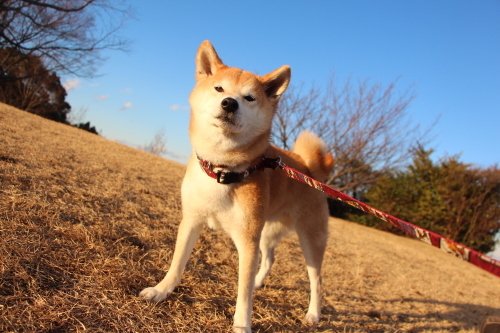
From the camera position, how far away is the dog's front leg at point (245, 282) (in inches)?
79.0

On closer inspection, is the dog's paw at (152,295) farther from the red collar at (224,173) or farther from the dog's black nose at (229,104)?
the dog's black nose at (229,104)

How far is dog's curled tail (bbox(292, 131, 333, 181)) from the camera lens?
308 centimetres

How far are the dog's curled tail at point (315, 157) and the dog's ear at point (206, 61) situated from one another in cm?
117

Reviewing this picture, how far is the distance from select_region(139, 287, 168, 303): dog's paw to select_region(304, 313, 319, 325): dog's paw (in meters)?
1.16

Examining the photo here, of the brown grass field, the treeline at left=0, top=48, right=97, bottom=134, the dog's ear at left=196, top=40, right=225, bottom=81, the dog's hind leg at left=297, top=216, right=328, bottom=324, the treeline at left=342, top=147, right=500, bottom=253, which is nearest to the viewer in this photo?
the brown grass field

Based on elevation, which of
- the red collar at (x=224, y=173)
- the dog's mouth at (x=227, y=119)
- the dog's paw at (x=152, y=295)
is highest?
the dog's mouth at (x=227, y=119)

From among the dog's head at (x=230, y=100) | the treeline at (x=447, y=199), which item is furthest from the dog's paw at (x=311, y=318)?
the treeline at (x=447, y=199)

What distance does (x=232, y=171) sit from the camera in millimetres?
2117

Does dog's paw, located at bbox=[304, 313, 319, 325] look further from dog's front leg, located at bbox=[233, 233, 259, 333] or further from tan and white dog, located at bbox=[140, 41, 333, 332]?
dog's front leg, located at bbox=[233, 233, 259, 333]

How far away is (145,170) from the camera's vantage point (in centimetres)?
574

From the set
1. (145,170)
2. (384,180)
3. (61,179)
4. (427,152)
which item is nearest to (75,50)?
(145,170)

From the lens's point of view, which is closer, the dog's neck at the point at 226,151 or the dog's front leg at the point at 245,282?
the dog's front leg at the point at 245,282

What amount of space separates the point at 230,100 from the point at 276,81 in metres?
0.65

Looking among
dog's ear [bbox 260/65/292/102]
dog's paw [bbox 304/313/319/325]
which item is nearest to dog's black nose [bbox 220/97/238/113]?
dog's ear [bbox 260/65/292/102]
